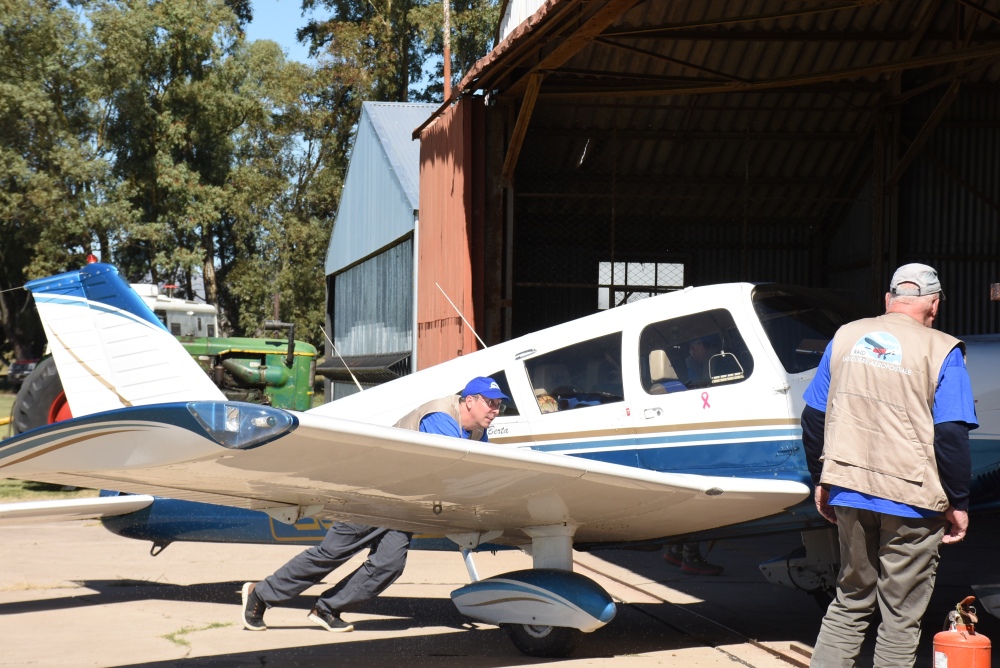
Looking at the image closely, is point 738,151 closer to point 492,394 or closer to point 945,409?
point 492,394

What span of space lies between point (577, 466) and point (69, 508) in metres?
3.66

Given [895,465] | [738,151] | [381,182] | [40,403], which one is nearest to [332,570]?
[895,465]

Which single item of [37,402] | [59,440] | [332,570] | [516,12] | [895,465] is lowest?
[332,570]

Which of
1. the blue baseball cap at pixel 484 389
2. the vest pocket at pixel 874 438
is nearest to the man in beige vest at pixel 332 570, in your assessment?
the blue baseball cap at pixel 484 389

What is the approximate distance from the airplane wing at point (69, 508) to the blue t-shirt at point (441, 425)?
8.18 ft

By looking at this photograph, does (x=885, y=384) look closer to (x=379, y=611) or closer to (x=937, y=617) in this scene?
(x=937, y=617)

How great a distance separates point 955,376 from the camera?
401 cm

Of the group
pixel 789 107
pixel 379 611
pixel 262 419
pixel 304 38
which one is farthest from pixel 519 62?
pixel 304 38

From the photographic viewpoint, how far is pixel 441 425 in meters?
5.38

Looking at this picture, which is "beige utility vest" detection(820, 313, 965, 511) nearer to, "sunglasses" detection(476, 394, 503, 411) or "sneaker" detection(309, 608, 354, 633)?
Answer: "sunglasses" detection(476, 394, 503, 411)

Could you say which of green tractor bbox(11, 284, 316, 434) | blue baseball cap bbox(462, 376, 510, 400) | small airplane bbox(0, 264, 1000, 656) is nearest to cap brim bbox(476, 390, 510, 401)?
blue baseball cap bbox(462, 376, 510, 400)

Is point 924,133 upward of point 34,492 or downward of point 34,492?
upward

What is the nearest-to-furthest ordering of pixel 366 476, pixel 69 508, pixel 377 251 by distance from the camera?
pixel 366 476, pixel 69 508, pixel 377 251

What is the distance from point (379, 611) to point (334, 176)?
34.4m
